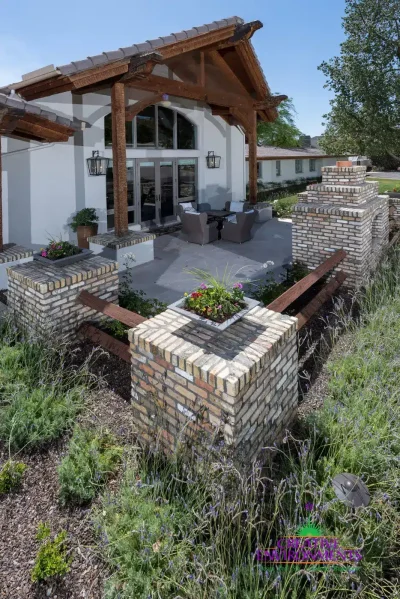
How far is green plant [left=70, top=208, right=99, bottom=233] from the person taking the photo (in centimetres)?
1065

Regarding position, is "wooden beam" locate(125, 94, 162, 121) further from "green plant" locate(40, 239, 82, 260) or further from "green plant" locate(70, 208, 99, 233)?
"green plant" locate(40, 239, 82, 260)

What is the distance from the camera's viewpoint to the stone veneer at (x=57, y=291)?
5258 mm

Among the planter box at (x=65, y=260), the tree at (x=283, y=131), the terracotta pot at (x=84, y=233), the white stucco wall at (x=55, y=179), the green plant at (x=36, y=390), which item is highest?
the tree at (x=283, y=131)

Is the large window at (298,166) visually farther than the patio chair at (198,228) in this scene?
Yes

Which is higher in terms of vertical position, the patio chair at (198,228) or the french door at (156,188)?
the french door at (156,188)

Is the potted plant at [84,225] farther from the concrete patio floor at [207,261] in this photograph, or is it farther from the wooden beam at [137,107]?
the wooden beam at [137,107]

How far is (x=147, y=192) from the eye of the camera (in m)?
13.4

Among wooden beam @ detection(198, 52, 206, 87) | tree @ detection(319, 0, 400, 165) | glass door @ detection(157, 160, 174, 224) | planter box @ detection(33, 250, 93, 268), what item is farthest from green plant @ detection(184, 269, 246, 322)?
tree @ detection(319, 0, 400, 165)

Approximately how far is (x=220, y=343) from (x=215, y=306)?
51cm

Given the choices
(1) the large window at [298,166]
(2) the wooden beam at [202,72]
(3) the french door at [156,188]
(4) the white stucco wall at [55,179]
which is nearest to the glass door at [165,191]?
(3) the french door at [156,188]

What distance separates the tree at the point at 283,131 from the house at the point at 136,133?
2234 cm

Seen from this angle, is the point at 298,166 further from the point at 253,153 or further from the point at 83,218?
the point at 83,218

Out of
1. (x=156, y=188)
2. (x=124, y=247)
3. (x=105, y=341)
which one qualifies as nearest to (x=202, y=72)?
(x=156, y=188)

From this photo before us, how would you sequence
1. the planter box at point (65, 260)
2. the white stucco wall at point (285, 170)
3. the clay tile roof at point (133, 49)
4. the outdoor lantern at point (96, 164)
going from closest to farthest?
the planter box at point (65, 260) → the clay tile roof at point (133, 49) → the outdoor lantern at point (96, 164) → the white stucco wall at point (285, 170)
